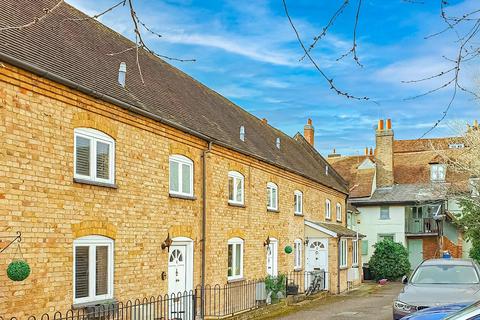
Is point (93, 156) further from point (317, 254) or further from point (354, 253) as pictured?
point (354, 253)

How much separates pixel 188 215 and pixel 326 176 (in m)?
19.0

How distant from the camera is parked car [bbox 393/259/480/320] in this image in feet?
40.3

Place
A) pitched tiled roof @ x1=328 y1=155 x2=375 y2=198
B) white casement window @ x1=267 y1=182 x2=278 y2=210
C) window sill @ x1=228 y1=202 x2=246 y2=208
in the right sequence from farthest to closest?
1. pitched tiled roof @ x1=328 y1=155 x2=375 y2=198
2. white casement window @ x1=267 y1=182 x2=278 y2=210
3. window sill @ x1=228 y1=202 x2=246 y2=208

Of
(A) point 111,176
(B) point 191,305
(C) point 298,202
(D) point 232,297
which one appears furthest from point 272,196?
(A) point 111,176

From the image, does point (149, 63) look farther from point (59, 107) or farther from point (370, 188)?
point (370, 188)

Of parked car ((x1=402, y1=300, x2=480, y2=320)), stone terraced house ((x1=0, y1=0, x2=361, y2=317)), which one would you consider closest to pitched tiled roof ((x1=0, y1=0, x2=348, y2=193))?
stone terraced house ((x1=0, y1=0, x2=361, y2=317))

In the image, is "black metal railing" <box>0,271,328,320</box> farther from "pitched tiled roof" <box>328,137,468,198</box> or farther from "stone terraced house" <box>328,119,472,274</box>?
"pitched tiled roof" <box>328,137,468,198</box>

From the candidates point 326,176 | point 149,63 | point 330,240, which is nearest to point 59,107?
point 149,63

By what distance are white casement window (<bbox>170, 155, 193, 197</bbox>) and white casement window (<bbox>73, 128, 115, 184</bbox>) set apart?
2841 mm

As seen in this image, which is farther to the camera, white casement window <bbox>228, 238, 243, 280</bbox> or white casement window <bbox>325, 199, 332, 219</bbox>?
white casement window <bbox>325, 199, 332, 219</bbox>

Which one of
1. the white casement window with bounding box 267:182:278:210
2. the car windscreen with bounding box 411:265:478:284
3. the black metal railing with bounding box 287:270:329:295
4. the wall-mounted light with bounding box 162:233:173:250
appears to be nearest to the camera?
the car windscreen with bounding box 411:265:478:284

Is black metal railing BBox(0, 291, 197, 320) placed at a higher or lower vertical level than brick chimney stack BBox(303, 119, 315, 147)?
lower

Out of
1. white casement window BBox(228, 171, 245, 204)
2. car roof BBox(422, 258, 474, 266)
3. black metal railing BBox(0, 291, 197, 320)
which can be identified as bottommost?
black metal railing BBox(0, 291, 197, 320)

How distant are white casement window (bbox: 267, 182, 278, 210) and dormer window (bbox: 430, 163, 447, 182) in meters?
26.8
